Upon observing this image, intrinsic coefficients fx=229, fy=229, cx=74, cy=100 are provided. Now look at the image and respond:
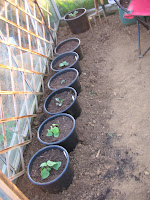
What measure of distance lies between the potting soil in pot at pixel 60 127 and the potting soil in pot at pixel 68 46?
4.98ft

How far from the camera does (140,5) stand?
3.08 m

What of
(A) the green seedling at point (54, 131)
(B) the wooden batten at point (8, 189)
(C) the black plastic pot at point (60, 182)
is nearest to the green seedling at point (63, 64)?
(A) the green seedling at point (54, 131)

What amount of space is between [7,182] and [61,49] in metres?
2.72

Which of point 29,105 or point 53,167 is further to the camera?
point 29,105

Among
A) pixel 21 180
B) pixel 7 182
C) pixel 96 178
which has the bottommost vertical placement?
pixel 21 180

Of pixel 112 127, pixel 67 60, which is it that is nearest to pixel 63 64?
pixel 67 60

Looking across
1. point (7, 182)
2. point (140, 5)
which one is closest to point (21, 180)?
point (7, 182)

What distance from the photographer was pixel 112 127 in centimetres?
246

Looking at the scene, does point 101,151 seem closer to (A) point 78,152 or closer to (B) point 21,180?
(A) point 78,152

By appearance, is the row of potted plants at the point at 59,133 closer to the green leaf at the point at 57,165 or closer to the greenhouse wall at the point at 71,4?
the green leaf at the point at 57,165

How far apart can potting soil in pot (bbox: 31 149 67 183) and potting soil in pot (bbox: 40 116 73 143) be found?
6.6 inches

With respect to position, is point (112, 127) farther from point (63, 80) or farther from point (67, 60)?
point (67, 60)

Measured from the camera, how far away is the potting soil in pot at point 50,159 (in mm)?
2041

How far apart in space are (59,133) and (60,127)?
77 millimetres
